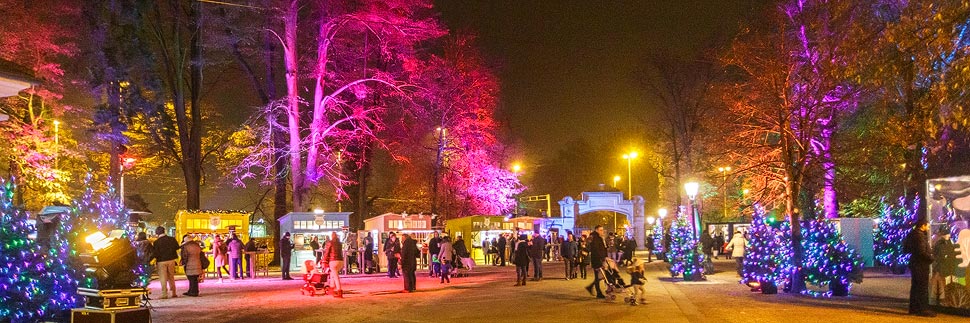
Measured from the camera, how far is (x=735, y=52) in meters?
19.9

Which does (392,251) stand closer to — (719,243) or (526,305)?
(526,305)

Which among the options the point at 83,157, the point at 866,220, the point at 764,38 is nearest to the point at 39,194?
the point at 83,157

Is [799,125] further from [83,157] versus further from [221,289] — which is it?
[83,157]

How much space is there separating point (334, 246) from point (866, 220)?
19902mm

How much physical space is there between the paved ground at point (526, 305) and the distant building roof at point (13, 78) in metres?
4.47

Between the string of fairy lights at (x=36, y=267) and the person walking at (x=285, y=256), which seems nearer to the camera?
the string of fairy lights at (x=36, y=267)

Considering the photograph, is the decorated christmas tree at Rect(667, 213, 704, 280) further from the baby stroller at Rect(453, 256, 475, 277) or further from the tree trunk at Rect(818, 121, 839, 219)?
the baby stroller at Rect(453, 256, 475, 277)

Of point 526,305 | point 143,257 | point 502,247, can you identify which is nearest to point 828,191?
point 502,247

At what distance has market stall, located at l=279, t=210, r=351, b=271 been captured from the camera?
97.5 ft

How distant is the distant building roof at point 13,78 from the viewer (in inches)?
466

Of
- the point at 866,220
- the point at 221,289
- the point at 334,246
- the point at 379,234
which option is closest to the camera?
the point at 334,246

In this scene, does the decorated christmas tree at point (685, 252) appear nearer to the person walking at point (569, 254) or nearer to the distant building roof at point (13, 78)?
the person walking at point (569, 254)

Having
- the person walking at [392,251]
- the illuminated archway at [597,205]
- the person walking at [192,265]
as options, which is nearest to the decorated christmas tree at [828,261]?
the person walking at [392,251]

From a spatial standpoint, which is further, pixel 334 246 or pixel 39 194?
pixel 39 194
